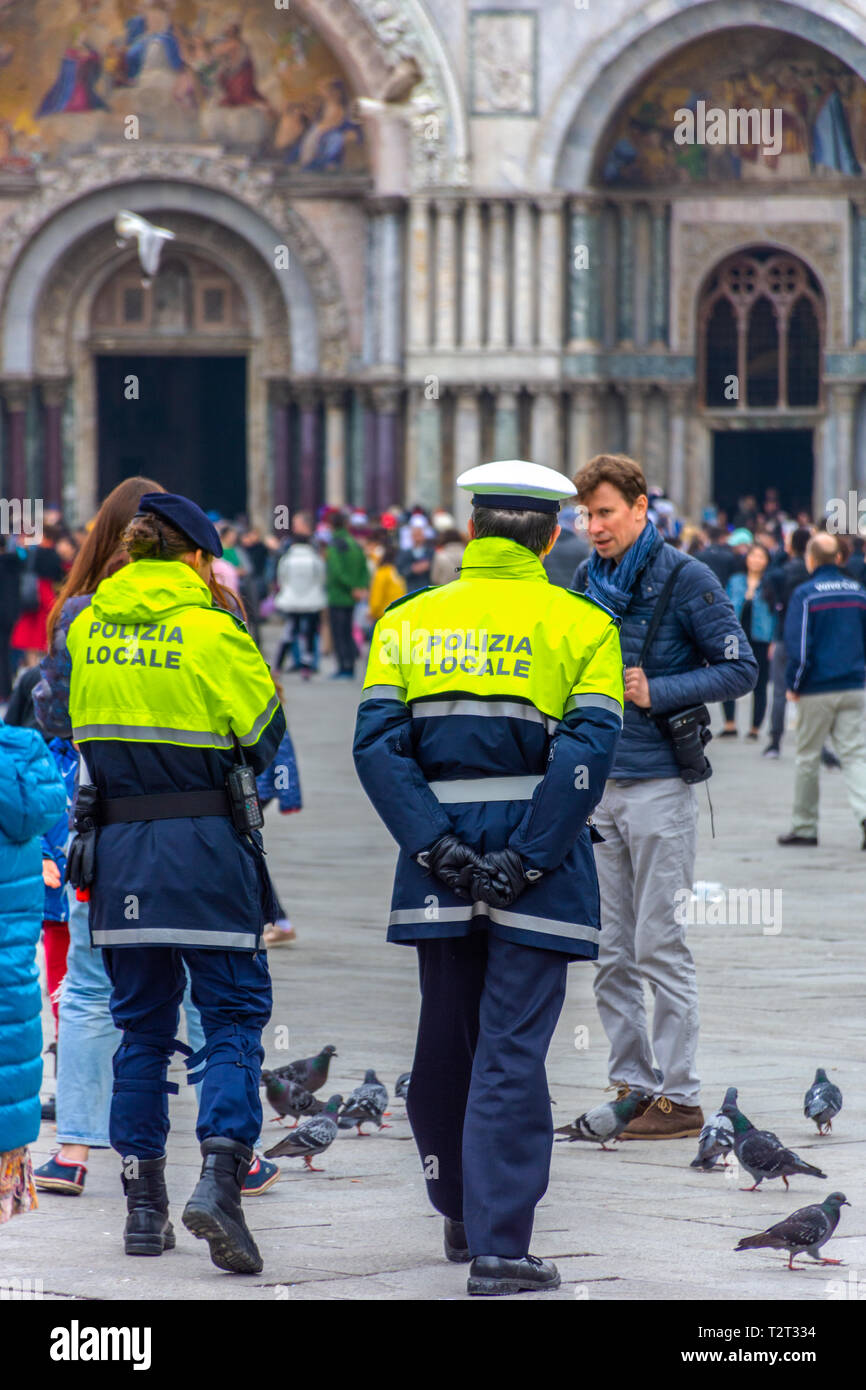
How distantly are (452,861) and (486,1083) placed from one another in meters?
0.47

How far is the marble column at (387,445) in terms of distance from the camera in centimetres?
2886

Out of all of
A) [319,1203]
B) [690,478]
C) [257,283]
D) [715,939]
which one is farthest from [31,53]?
[319,1203]

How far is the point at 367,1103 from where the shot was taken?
6.37 m

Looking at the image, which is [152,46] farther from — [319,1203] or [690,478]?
[319,1203]

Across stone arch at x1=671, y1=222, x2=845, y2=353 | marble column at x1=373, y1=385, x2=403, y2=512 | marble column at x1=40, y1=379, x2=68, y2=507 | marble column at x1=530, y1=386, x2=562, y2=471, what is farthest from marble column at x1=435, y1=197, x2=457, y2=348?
marble column at x1=40, y1=379, x2=68, y2=507

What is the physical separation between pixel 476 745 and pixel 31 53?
2596 centimetres

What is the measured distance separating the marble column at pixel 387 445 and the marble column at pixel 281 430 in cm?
141

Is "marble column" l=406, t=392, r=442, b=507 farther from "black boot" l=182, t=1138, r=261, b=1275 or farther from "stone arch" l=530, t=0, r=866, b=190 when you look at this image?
"black boot" l=182, t=1138, r=261, b=1275

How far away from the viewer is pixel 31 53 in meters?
29.1

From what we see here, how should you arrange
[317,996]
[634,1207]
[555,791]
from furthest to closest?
1. [317,996]
2. [634,1207]
3. [555,791]

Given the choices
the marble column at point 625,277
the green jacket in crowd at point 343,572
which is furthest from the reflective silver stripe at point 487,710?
the marble column at point 625,277

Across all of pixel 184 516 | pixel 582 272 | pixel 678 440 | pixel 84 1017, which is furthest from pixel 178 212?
pixel 184 516

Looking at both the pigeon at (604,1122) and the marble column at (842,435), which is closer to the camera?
the pigeon at (604,1122)

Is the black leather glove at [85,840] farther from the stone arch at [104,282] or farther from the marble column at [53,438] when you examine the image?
the marble column at [53,438]
